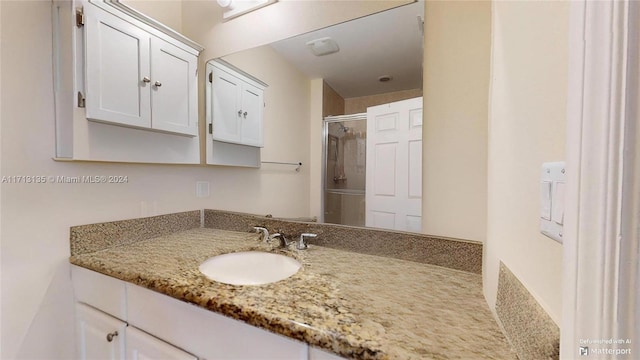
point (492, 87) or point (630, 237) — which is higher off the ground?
point (492, 87)

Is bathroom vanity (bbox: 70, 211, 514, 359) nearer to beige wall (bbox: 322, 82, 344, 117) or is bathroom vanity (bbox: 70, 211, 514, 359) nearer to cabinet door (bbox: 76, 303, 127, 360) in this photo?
cabinet door (bbox: 76, 303, 127, 360)

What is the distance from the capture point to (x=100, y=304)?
3.42ft

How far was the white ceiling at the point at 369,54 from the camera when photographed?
1.07 metres

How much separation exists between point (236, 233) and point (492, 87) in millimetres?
1355

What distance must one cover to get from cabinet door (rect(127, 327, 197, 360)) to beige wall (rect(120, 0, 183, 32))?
5.01 feet

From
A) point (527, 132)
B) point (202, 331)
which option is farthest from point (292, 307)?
point (527, 132)

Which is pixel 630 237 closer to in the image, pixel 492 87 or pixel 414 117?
pixel 492 87

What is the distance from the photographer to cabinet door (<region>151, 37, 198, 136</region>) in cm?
126

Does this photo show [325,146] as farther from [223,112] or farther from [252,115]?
[223,112]

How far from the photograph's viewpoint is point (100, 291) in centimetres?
Answer: 104

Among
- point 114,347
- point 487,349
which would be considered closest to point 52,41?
point 114,347

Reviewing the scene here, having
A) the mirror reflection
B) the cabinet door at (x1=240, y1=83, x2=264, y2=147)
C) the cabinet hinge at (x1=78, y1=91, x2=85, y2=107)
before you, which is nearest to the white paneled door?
the mirror reflection

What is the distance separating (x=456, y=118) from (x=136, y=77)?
136 cm

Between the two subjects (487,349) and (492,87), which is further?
(492,87)
